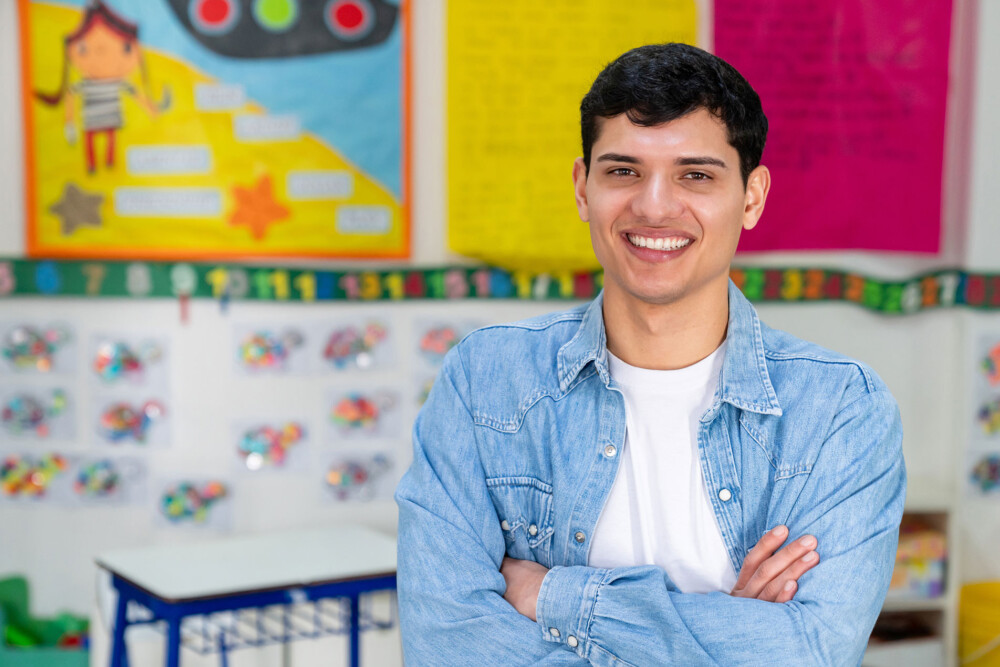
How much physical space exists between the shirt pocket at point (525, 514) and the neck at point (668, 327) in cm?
22

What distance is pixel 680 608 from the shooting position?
125 cm

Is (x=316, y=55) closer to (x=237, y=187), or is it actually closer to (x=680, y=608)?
(x=237, y=187)

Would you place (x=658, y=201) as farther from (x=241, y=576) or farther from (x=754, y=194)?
(x=241, y=576)

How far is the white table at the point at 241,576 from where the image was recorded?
2.10m

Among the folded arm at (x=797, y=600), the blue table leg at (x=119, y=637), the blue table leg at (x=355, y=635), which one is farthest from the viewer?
the blue table leg at (x=355, y=635)

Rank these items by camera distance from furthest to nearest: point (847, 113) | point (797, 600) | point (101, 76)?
point (847, 113) → point (101, 76) → point (797, 600)

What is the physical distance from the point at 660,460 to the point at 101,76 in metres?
2.10

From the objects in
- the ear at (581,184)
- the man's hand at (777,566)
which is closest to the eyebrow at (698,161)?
the ear at (581,184)

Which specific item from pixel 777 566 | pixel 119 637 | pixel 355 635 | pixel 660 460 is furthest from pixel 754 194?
pixel 119 637

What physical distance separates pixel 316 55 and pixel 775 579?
2.10m

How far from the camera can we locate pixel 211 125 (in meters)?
2.82

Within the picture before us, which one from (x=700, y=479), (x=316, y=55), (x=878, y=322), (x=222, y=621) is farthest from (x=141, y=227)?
(x=878, y=322)

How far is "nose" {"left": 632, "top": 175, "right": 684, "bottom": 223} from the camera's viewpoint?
4.26 ft

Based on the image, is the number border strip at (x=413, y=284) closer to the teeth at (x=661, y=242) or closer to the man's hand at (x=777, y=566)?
the teeth at (x=661, y=242)
